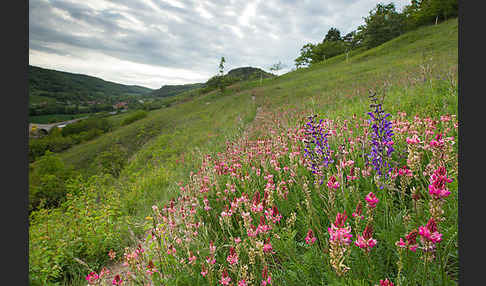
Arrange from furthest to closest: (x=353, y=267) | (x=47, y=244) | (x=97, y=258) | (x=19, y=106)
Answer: (x=47, y=244) < (x=97, y=258) < (x=19, y=106) < (x=353, y=267)

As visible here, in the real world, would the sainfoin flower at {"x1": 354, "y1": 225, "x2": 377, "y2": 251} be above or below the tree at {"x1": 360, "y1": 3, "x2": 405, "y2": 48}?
below

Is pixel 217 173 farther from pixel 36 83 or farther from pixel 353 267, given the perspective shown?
pixel 36 83

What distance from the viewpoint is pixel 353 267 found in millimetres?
1705

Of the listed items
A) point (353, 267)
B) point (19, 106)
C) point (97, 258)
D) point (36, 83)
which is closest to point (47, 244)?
point (97, 258)

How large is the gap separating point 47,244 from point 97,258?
1.56 m

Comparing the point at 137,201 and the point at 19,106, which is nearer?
the point at 19,106

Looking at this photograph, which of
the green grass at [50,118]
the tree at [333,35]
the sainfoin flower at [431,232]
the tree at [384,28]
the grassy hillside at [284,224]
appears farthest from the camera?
the green grass at [50,118]

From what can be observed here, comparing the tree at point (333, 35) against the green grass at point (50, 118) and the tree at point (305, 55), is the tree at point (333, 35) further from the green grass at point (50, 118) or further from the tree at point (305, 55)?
the green grass at point (50, 118)

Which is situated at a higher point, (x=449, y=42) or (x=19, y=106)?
(x=449, y=42)

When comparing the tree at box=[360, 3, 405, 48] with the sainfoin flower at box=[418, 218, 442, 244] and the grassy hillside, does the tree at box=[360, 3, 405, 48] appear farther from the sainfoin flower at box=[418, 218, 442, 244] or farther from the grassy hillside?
the sainfoin flower at box=[418, 218, 442, 244]

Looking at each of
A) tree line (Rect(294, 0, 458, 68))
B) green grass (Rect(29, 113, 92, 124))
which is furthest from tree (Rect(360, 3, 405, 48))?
green grass (Rect(29, 113, 92, 124))

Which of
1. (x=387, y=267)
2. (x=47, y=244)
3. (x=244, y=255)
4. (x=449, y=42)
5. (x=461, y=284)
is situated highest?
(x=449, y=42)

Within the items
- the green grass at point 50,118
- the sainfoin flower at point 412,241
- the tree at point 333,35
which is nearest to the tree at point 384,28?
the tree at point 333,35

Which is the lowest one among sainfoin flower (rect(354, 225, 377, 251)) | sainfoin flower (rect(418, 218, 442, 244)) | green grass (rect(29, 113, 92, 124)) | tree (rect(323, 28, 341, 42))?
green grass (rect(29, 113, 92, 124))
